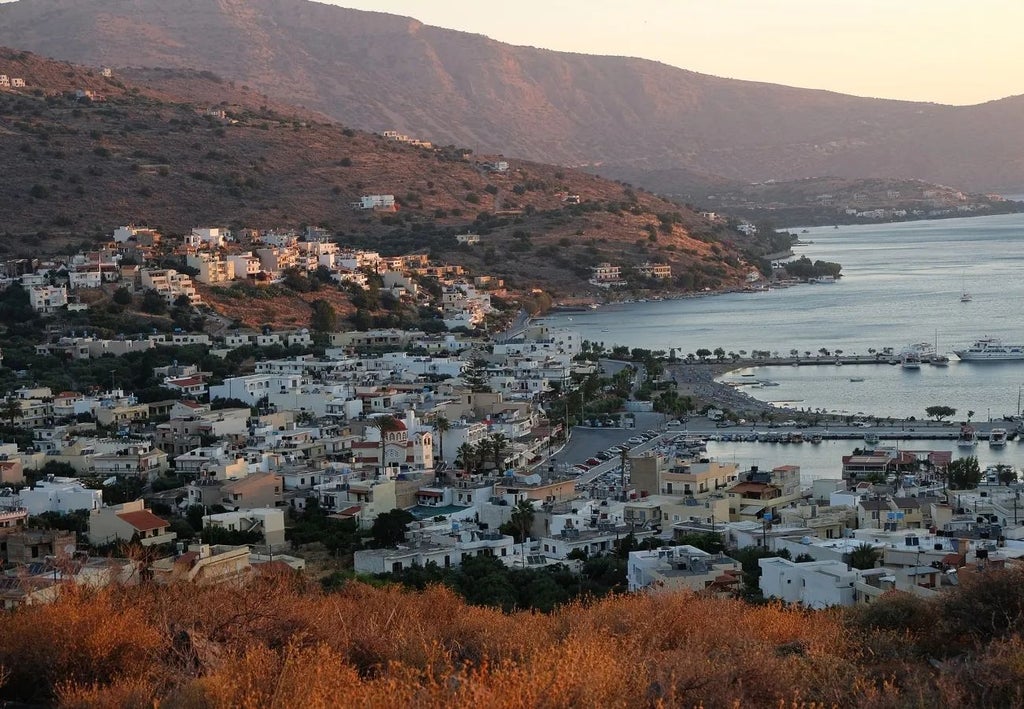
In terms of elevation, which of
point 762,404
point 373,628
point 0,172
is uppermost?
point 0,172

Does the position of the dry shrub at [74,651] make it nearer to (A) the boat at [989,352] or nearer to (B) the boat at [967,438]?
(B) the boat at [967,438]

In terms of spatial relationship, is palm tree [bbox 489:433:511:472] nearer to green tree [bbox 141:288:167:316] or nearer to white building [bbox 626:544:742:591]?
white building [bbox 626:544:742:591]

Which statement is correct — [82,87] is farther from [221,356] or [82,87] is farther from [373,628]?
[373,628]

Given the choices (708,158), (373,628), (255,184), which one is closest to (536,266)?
(255,184)

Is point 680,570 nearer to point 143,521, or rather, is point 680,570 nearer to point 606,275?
point 143,521

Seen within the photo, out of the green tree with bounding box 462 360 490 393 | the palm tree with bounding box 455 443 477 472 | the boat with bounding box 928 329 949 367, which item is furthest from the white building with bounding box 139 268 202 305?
the palm tree with bounding box 455 443 477 472

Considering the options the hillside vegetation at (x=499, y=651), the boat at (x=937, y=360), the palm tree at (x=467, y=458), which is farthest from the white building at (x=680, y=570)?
the boat at (x=937, y=360)
